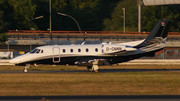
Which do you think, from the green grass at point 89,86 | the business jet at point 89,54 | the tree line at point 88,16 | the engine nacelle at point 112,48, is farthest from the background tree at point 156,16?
the green grass at point 89,86

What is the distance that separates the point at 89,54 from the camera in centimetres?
3475

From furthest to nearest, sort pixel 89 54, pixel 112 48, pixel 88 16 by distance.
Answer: pixel 88 16
pixel 89 54
pixel 112 48

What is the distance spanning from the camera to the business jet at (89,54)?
3412 cm

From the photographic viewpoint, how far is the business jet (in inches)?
1344

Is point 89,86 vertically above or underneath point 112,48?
underneath

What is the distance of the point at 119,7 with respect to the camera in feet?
373

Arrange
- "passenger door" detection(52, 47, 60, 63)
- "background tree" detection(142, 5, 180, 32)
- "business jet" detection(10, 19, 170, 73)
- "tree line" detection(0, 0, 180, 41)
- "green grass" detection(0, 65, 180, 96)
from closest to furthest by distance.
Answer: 1. "green grass" detection(0, 65, 180, 96)
2. "business jet" detection(10, 19, 170, 73)
3. "passenger door" detection(52, 47, 60, 63)
4. "tree line" detection(0, 0, 180, 41)
5. "background tree" detection(142, 5, 180, 32)

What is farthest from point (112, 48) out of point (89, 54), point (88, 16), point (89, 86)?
point (88, 16)

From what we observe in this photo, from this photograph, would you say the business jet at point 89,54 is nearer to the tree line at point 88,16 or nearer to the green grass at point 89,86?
the green grass at point 89,86

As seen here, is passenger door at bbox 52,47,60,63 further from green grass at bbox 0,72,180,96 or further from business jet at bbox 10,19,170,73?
green grass at bbox 0,72,180,96

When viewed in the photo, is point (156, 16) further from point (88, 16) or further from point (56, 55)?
point (56, 55)

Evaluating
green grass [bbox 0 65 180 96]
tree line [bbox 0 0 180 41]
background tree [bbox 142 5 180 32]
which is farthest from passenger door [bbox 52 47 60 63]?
background tree [bbox 142 5 180 32]

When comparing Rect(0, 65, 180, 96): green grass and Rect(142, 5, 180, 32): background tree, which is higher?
Rect(142, 5, 180, 32): background tree

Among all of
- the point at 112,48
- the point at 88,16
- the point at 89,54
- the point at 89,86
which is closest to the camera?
the point at 89,86
